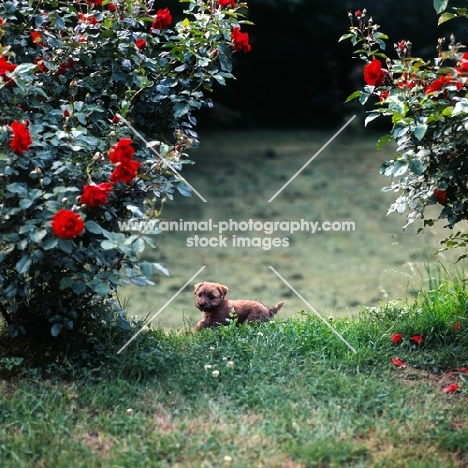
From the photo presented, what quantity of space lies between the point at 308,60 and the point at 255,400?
10.7m

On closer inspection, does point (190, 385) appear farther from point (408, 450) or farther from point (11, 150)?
point (11, 150)

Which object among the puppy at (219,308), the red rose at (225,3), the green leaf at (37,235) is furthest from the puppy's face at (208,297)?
the red rose at (225,3)

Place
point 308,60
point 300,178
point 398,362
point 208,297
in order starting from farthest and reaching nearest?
point 308,60 → point 300,178 → point 208,297 → point 398,362

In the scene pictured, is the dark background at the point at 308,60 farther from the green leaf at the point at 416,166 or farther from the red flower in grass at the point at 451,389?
the red flower in grass at the point at 451,389

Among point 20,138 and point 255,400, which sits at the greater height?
point 20,138

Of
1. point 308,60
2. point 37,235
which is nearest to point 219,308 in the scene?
point 37,235

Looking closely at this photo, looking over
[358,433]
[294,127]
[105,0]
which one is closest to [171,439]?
[358,433]

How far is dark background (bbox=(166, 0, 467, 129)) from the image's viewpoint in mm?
12648

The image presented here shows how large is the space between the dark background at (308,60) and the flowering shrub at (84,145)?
8671mm

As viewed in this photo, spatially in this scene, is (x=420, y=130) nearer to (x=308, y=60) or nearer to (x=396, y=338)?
(x=396, y=338)

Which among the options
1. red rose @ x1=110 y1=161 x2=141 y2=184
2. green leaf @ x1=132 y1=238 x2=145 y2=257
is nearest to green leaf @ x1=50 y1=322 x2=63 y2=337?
green leaf @ x1=132 y1=238 x2=145 y2=257

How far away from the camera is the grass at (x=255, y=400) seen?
2637 mm

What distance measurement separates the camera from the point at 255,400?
3.03 meters

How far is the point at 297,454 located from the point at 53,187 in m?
1.50
